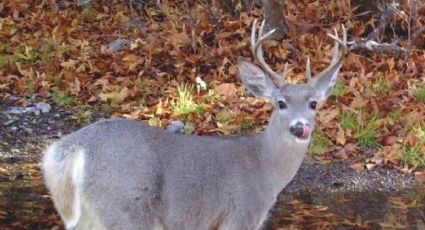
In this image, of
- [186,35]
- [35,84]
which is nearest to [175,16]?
[186,35]

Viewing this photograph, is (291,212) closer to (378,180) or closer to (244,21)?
(378,180)

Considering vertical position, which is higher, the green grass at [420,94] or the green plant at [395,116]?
the green grass at [420,94]

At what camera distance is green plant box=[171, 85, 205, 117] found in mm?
9320

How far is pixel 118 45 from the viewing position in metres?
11.3

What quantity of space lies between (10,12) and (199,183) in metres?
7.81

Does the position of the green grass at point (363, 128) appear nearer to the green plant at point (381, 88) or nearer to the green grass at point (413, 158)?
the green grass at point (413, 158)

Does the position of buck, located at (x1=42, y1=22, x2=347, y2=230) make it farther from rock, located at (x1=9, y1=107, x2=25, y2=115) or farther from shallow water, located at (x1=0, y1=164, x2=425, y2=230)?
rock, located at (x1=9, y1=107, x2=25, y2=115)

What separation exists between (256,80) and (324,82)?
18.0 inches

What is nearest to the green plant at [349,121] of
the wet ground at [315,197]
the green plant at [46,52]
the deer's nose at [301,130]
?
the wet ground at [315,197]

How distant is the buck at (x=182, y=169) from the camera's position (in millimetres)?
5109

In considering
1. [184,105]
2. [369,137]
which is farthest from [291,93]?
[184,105]

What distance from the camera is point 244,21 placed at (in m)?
11.4

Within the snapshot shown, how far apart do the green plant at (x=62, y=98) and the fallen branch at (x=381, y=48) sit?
129 inches

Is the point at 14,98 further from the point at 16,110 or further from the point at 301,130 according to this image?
the point at 301,130
